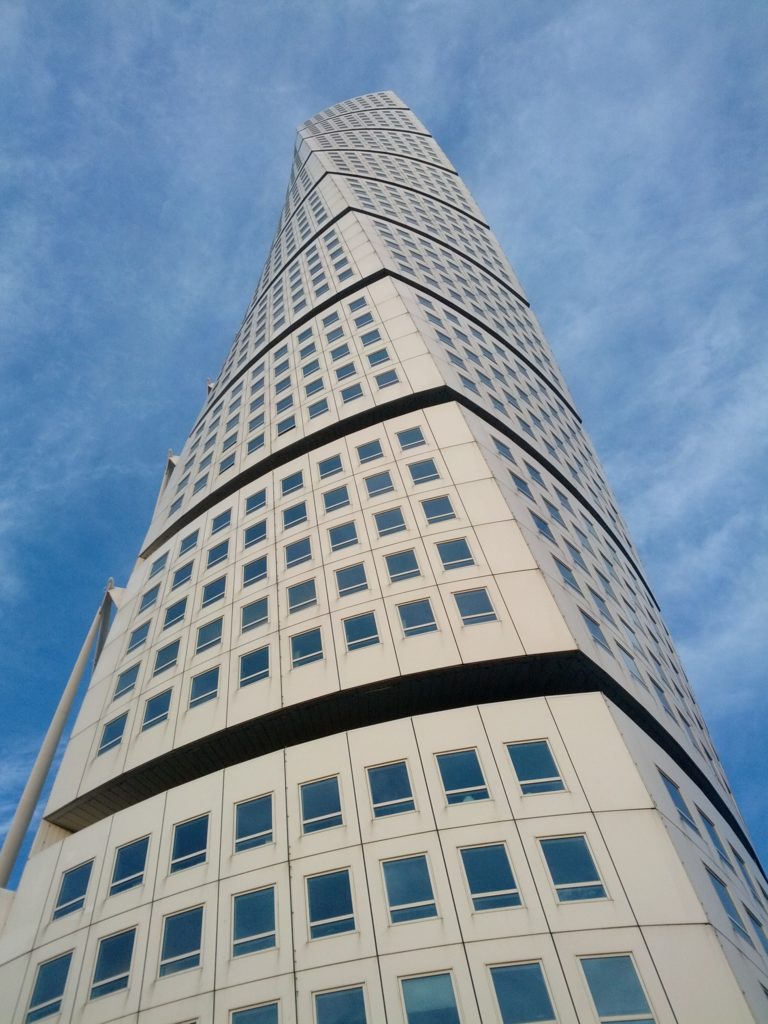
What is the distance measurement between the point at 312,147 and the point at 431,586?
266ft

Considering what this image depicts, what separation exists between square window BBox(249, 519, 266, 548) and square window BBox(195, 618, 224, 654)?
3.64 meters

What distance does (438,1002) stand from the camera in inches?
545

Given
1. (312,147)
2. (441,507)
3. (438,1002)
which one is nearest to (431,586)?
(441,507)

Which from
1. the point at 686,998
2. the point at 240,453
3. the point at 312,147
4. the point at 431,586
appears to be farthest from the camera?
the point at 312,147

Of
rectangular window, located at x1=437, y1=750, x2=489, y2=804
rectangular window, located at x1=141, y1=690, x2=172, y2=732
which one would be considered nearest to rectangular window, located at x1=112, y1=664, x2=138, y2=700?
rectangular window, located at x1=141, y1=690, x2=172, y2=732

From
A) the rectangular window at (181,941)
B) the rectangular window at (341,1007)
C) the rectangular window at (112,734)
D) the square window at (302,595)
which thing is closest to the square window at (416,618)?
the square window at (302,595)

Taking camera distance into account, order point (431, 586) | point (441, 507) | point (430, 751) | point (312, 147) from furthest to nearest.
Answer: point (312, 147)
point (441, 507)
point (431, 586)
point (430, 751)

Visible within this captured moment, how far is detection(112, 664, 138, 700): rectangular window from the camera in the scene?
2578cm

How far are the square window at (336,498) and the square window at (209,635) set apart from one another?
5.42 meters

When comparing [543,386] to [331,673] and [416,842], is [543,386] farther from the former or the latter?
[416,842]

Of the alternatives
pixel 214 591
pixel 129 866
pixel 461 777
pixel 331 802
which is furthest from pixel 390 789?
pixel 214 591

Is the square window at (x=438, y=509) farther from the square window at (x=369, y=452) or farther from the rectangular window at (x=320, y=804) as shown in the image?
the rectangular window at (x=320, y=804)

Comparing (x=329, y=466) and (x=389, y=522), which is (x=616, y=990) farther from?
(x=329, y=466)

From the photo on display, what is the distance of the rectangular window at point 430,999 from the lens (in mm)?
13648
